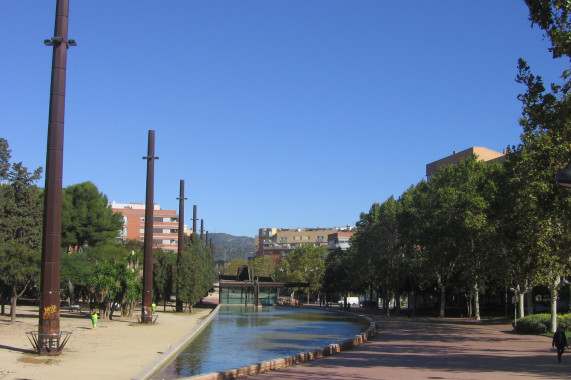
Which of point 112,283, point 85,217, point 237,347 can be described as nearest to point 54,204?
point 237,347

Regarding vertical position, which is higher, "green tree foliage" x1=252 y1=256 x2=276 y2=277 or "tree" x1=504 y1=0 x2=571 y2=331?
"tree" x1=504 y1=0 x2=571 y2=331

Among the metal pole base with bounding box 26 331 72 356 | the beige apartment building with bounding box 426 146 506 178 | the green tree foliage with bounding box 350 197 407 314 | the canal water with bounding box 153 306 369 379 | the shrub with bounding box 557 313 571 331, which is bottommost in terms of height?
the canal water with bounding box 153 306 369 379

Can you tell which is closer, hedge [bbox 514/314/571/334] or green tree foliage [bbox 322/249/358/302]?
hedge [bbox 514/314/571/334]

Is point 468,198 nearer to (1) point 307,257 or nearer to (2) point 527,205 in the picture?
(2) point 527,205

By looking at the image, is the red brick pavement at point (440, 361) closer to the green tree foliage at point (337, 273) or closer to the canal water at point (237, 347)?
the canal water at point (237, 347)

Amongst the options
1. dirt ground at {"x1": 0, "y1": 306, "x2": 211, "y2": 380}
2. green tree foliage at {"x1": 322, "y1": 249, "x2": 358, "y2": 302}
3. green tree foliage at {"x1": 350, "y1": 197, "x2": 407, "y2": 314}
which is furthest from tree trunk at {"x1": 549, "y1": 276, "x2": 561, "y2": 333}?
green tree foliage at {"x1": 322, "y1": 249, "x2": 358, "y2": 302}

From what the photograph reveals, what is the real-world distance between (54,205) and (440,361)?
48.8 ft

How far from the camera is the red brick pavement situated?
1614cm

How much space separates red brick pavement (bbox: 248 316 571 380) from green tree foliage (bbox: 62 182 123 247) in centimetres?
4641

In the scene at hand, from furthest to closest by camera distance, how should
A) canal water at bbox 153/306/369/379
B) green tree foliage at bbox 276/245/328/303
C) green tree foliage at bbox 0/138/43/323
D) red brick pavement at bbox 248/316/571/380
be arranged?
green tree foliage at bbox 276/245/328/303 → green tree foliage at bbox 0/138/43/323 → canal water at bbox 153/306/369/379 → red brick pavement at bbox 248/316/571/380

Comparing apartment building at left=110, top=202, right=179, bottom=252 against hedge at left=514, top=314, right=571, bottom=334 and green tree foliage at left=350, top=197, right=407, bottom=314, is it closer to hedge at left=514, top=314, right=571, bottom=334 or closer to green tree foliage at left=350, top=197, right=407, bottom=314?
green tree foliage at left=350, top=197, right=407, bottom=314

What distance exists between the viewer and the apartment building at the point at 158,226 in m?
128

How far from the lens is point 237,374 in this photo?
15898mm

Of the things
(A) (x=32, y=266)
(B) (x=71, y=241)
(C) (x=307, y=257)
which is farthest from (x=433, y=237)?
(C) (x=307, y=257)
